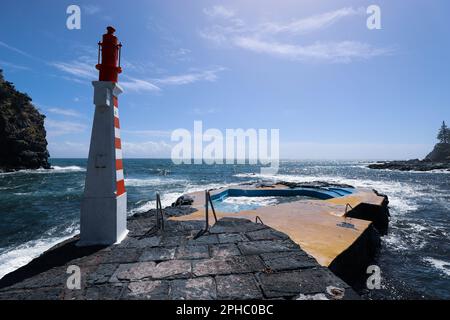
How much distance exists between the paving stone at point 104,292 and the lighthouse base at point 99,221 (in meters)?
1.37

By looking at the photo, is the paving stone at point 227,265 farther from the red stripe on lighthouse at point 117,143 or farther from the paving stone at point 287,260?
the red stripe on lighthouse at point 117,143

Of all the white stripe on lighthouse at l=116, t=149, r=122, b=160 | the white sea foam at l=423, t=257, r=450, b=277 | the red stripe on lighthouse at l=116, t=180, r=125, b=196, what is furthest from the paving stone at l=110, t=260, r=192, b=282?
the white sea foam at l=423, t=257, r=450, b=277

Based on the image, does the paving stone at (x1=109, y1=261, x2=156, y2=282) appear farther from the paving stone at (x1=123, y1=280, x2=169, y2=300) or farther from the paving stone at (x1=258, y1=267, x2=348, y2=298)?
the paving stone at (x1=258, y1=267, x2=348, y2=298)

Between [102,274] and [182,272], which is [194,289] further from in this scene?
[102,274]

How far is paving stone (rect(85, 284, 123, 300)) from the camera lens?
8.07ft

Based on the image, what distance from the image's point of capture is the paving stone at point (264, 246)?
3667mm

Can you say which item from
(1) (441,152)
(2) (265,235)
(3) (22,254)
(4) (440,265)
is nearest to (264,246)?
(2) (265,235)

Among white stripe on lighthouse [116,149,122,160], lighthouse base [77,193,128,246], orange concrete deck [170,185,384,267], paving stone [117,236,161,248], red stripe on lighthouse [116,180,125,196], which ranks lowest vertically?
orange concrete deck [170,185,384,267]

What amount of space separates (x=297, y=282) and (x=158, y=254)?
1.92 metres

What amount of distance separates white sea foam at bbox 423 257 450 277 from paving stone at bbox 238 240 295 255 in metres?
8.13

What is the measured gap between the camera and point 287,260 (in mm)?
3314
